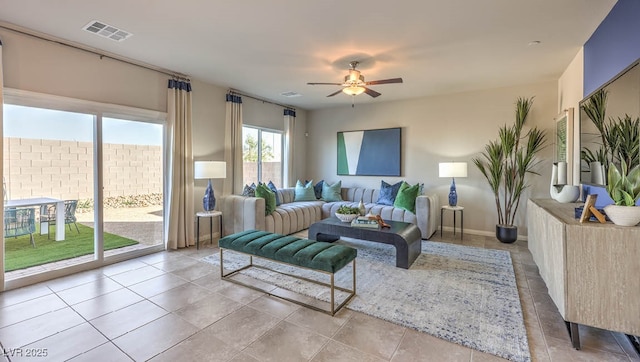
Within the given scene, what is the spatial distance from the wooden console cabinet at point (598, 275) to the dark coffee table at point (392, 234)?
158 cm

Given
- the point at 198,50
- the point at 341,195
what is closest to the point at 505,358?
the point at 198,50

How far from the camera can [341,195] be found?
6.42m

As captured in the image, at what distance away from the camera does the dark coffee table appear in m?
3.57

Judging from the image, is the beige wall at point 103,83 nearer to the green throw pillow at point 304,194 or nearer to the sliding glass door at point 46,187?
the sliding glass door at point 46,187

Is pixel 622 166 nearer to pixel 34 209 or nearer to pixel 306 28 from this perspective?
pixel 306 28

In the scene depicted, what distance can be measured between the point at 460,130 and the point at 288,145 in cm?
357

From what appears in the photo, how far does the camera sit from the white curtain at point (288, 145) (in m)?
6.65

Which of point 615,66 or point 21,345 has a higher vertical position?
point 615,66

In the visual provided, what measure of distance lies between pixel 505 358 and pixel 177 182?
14.4ft

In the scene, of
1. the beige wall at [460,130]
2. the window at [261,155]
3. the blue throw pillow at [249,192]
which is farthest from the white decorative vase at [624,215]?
the window at [261,155]

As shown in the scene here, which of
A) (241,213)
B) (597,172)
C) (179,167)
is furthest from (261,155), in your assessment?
(597,172)

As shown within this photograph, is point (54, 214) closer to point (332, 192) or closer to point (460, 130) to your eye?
point (332, 192)

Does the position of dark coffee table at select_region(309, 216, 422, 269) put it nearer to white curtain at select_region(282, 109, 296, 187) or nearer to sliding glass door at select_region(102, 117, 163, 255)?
sliding glass door at select_region(102, 117, 163, 255)

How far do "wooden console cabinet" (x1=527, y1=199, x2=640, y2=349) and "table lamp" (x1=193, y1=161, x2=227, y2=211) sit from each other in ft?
13.7
